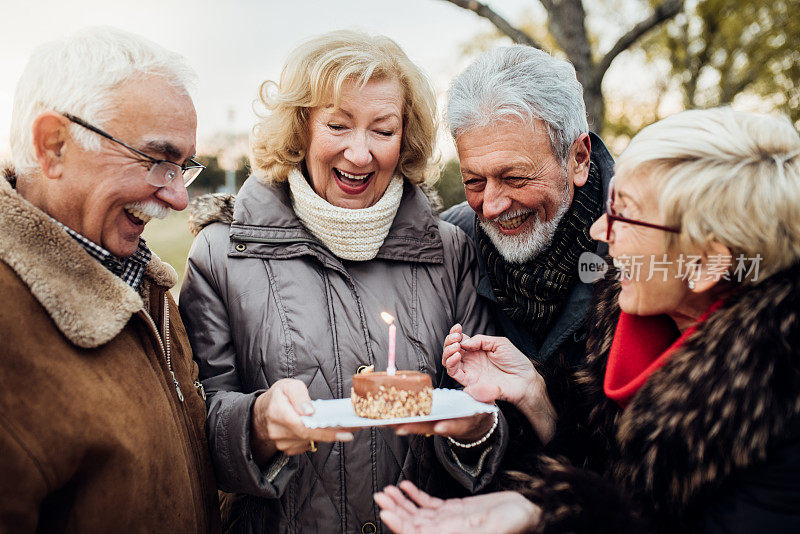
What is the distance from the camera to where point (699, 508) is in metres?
1.98

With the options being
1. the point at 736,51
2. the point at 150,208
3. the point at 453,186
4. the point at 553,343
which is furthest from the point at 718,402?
the point at 736,51

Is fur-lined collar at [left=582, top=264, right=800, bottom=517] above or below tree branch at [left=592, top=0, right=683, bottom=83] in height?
below

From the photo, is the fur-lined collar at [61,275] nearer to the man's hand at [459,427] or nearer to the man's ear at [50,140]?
the man's ear at [50,140]

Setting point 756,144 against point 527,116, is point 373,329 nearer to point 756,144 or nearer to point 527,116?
point 527,116

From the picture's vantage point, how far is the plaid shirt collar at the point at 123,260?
7.42ft

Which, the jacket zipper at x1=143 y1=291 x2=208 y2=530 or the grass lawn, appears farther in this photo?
the grass lawn

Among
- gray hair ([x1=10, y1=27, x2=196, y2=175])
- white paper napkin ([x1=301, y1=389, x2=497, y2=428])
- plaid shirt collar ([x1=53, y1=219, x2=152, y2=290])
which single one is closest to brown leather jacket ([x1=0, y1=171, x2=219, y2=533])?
plaid shirt collar ([x1=53, y1=219, x2=152, y2=290])

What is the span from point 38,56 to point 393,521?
86.3 inches

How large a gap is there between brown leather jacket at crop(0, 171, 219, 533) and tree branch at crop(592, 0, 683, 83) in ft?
26.2

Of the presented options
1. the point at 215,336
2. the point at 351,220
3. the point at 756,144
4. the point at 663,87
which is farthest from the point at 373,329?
the point at 663,87

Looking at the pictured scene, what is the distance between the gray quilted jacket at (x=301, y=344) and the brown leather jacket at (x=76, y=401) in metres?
0.38

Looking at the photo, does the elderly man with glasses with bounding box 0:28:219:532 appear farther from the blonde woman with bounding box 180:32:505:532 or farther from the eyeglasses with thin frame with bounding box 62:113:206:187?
the blonde woman with bounding box 180:32:505:532

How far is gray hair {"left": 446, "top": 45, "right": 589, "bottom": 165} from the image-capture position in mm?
3127

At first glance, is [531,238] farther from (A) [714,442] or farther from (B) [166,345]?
(B) [166,345]
